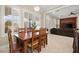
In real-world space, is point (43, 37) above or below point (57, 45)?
above

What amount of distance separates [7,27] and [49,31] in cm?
76

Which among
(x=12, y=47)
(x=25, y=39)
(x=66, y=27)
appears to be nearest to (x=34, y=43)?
(x=25, y=39)

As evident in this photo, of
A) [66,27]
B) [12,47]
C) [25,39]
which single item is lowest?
[12,47]

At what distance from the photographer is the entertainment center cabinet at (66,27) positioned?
5.46 ft

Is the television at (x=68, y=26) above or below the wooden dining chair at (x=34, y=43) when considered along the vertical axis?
above

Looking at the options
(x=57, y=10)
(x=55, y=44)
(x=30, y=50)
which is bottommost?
(x=30, y=50)

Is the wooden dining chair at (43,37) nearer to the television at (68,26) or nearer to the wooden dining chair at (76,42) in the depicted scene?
the television at (68,26)

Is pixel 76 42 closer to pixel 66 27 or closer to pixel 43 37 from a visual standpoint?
pixel 66 27

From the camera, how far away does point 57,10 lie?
5.66ft

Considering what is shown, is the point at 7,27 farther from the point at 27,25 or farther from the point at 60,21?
the point at 60,21

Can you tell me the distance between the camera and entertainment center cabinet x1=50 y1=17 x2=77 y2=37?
166 cm

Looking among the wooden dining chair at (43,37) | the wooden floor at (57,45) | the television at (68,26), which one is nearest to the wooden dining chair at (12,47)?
the wooden floor at (57,45)

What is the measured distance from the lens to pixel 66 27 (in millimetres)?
1728
